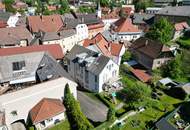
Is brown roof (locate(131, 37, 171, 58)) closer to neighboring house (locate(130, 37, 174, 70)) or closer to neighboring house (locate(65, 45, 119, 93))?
neighboring house (locate(130, 37, 174, 70))

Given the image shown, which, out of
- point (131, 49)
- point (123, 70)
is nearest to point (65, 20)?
point (131, 49)

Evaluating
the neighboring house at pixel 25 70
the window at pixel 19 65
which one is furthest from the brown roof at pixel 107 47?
the window at pixel 19 65

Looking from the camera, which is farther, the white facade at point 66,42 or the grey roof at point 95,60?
the white facade at point 66,42

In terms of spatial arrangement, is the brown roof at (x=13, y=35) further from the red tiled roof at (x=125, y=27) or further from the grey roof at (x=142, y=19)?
the grey roof at (x=142, y=19)

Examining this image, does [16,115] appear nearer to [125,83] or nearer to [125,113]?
[125,113]

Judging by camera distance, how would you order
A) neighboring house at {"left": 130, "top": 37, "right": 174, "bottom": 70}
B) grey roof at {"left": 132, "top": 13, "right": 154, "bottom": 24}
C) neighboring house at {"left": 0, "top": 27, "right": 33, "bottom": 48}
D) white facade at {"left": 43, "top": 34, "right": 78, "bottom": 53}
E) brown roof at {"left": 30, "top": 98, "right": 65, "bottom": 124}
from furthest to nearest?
grey roof at {"left": 132, "top": 13, "right": 154, "bottom": 24} < white facade at {"left": 43, "top": 34, "right": 78, "bottom": 53} < neighboring house at {"left": 0, "top": 27, "right": 33, "bottom": 48} < neighboring house at {"left": 130, "top": 37, "right": 174, "bottom": 70} < brown roof at {"left": 30, "top": 98, "right": 65, "bottom": 124}

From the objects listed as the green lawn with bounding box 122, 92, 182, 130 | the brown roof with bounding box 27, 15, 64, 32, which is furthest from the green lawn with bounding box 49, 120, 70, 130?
the brown roof with bounding box 27, 15, 64, 32

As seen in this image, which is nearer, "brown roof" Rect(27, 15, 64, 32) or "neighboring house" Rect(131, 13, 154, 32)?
"brown roof" Rect(27, 15, 64, 32)
